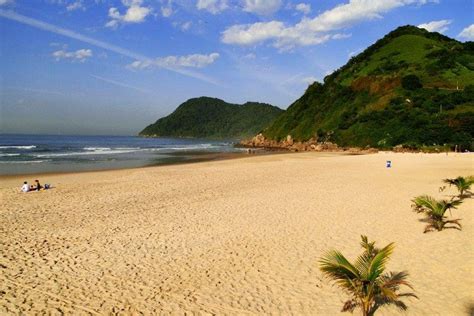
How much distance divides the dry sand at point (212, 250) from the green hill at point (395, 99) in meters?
39.1

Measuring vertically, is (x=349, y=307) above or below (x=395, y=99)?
below

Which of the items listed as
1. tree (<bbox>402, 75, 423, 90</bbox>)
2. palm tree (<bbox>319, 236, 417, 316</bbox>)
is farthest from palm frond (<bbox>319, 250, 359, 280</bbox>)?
tree (<bbox>402, 75, 423, 90</bbox>)

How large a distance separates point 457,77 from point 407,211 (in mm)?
63103

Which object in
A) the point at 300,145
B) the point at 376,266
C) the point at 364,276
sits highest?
the point at 300,145

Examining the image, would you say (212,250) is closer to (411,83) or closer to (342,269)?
(342,269)

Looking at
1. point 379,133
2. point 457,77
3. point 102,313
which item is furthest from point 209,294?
point 457,77

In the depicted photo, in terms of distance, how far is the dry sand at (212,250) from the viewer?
6.63m

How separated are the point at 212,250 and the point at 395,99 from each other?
203ft

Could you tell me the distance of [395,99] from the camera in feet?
205

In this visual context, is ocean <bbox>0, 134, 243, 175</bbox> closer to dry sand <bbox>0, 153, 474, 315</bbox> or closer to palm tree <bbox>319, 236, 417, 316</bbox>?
dry sand <bbox>0, 153, 474, 315</bbox>

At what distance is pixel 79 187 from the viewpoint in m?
20.7

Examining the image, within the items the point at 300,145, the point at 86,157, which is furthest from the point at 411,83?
the point at 86,157

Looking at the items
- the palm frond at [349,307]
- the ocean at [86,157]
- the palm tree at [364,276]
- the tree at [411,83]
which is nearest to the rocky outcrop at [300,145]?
the ocean at [86,157]

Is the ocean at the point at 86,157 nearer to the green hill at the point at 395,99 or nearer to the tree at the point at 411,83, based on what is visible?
the green hill at the point at 395,99
